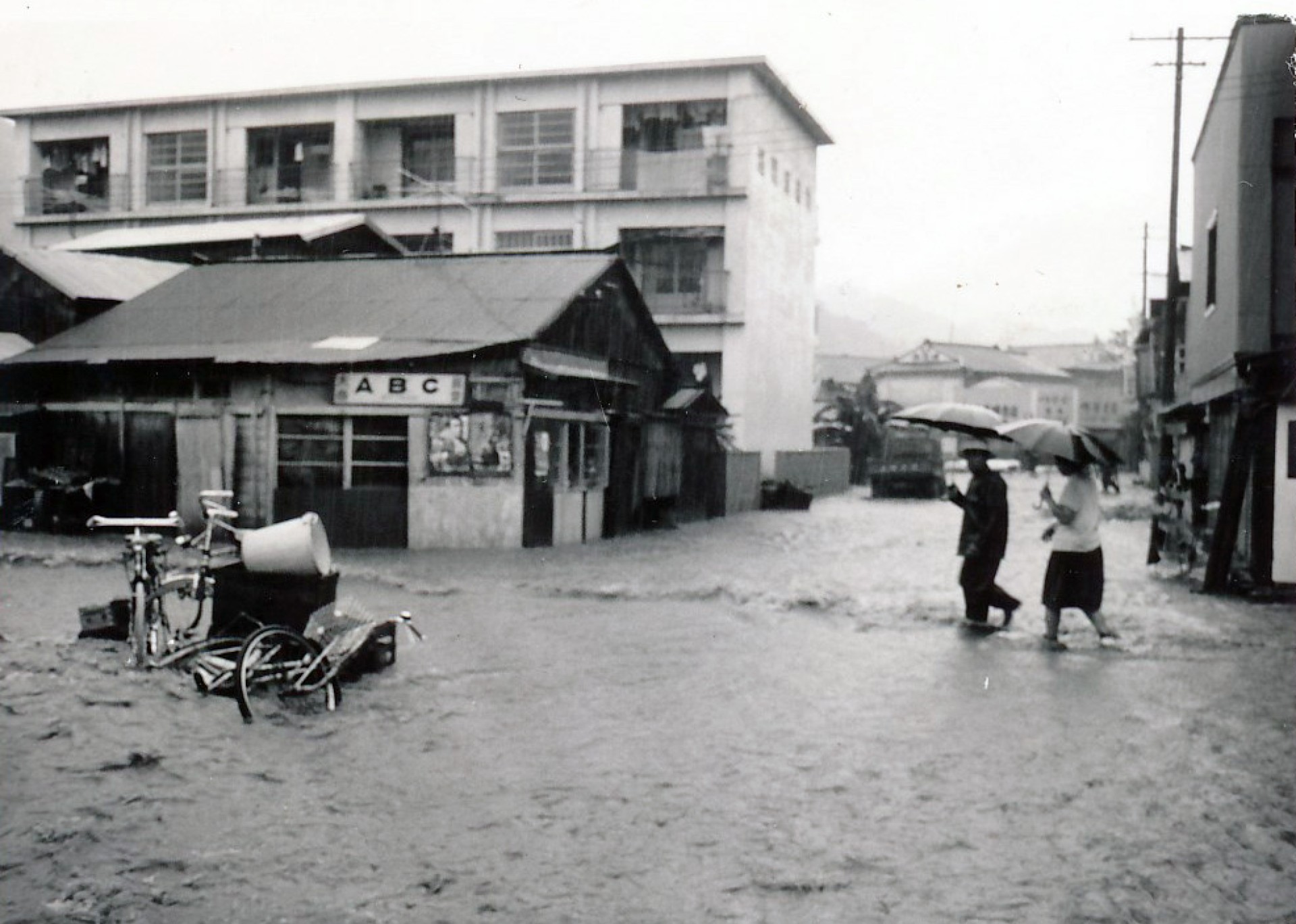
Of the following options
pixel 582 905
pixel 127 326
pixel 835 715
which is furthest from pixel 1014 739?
pixel 127 326

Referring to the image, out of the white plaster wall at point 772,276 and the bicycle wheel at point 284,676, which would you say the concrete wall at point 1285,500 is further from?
the white plaster wall at point 772,276

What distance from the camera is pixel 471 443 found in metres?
20.0

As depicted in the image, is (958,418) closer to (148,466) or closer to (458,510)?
(458,510)

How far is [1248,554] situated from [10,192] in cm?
3953

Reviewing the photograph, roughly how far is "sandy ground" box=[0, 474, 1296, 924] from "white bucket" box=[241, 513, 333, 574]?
970 millimetres

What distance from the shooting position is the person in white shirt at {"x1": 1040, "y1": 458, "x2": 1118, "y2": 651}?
37.2 feet

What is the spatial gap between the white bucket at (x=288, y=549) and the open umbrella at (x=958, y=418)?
629 cm

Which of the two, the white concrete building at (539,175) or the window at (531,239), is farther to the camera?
the window at (531,239)

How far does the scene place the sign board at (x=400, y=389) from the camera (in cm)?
1986

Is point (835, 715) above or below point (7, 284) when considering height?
below

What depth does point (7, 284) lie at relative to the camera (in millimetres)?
24844

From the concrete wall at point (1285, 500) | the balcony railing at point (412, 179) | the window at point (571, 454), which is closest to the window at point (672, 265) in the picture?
the balcony railing at point (412, 179)

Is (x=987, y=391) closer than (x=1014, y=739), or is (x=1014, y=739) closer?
(x=1014, y=739)

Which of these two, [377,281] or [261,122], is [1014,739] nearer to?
[377,281]
